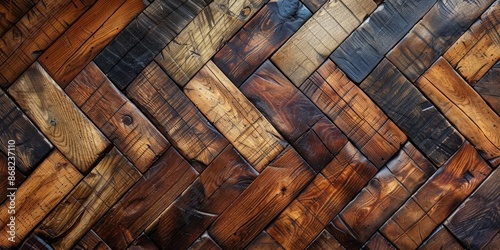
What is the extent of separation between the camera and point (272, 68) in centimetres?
166

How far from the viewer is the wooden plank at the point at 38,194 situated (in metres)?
1.67

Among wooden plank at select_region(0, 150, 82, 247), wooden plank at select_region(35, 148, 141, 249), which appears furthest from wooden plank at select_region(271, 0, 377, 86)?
wooden plank at select_region(0, 150, 82, 247)

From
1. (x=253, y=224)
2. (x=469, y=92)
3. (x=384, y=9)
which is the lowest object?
(x=469, y=92)

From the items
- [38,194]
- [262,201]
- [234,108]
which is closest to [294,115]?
[234,108]

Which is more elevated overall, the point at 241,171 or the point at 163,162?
the point at 163,162

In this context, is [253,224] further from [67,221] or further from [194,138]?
[67,221]

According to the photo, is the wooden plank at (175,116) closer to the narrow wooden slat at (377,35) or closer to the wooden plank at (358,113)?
the wooden plank at (358,113)

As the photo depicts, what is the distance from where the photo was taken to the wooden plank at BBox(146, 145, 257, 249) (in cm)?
166

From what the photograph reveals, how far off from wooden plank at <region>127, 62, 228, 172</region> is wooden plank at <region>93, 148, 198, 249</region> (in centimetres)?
5

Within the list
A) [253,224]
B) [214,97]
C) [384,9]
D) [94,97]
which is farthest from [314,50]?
[94,97]

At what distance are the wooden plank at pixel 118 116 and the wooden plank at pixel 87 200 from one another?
5 centimetres

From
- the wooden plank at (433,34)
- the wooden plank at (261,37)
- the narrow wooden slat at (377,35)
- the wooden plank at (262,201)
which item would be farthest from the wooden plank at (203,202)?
the wooden plank at (433,34)

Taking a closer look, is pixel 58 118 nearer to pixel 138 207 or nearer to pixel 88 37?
pixel 88 37

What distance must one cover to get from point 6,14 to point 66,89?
1.05 ft
